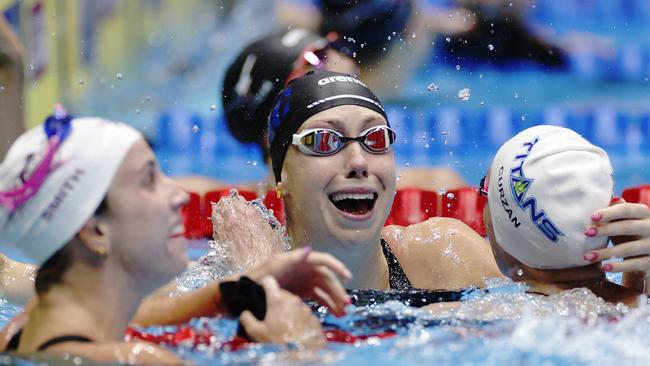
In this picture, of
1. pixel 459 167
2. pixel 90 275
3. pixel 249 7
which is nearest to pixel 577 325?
pixel 90 275

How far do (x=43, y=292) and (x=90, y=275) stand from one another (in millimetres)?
104

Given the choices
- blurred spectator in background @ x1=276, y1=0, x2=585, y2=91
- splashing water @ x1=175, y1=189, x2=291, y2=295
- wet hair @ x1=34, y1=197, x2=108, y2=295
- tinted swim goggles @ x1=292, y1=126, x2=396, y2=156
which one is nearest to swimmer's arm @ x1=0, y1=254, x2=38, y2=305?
splashing water @ x1=175, y1=189, x2=291, y2=295

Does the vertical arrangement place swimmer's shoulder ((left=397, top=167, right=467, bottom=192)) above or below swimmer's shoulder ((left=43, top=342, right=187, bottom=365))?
below

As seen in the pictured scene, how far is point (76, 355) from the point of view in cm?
208

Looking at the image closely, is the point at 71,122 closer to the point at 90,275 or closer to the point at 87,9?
the point at 90,275

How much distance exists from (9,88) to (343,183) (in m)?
3.46

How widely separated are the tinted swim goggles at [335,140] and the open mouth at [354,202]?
139mm

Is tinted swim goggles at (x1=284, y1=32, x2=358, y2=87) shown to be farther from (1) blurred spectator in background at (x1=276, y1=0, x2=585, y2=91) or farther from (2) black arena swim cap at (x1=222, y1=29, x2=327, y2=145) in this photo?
(1) blurred spectator in background at (x1=276, y1=0, x2=585, y2=91)

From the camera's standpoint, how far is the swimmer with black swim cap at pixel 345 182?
3.28m

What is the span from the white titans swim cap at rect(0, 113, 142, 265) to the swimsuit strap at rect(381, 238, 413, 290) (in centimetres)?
144

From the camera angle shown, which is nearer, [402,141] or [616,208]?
[616,208]

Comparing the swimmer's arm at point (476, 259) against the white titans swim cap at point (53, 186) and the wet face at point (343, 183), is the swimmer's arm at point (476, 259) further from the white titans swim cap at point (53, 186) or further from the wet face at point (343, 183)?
the white titans swim cap at point (53, 186)

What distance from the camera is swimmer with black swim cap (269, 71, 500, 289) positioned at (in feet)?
10.8

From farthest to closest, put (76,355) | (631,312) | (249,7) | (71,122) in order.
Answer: (249,7) < (631,312) < (71,122) < (76,355)
